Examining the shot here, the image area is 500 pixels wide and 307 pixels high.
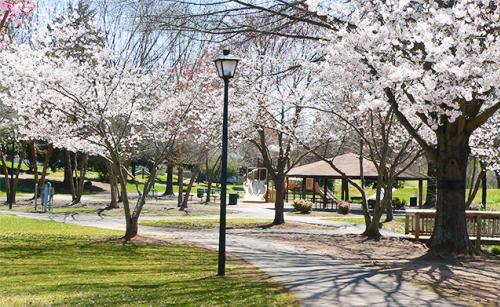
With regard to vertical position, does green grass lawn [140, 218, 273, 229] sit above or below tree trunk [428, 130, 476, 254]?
below

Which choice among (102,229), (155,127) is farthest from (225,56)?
(102,229)

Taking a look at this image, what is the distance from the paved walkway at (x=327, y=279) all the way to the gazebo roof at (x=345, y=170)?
18815 mm

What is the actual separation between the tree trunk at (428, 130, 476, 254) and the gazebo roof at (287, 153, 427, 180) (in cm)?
1963

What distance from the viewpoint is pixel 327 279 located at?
9859 millimetres

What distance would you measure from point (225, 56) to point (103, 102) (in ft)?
25.4

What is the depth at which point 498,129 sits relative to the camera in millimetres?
21406

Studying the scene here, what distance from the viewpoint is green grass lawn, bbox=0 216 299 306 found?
7875 millimetres

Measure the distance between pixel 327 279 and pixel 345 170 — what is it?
1011 inches

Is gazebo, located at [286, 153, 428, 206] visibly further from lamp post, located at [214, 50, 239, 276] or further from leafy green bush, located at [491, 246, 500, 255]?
lamp post, located at [214, 50, 239, 276]

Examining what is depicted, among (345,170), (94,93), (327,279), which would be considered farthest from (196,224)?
(327,279)

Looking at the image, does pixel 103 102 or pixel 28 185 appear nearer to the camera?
pixel 103 102

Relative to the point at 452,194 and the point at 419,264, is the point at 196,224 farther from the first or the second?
the point at 419,264

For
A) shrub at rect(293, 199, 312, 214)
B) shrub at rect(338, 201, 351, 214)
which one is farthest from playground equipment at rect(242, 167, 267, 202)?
shrub at rect(338, 201, 351, 214)

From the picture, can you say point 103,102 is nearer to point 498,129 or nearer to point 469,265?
point 469,265
